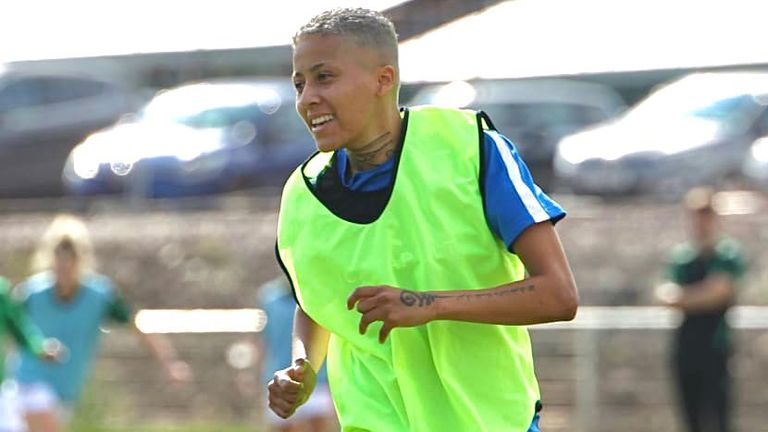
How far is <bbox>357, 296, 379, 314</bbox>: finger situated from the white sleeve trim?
507mm

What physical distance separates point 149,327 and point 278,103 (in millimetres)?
6180

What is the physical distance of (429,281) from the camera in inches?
184

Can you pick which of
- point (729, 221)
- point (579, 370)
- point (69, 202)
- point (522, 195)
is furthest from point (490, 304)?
point (69, 202)

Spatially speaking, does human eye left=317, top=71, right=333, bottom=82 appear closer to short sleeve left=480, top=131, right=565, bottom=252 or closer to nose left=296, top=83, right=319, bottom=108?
nose left=296, top=83, right=319, bottom=108

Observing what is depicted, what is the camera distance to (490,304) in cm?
451

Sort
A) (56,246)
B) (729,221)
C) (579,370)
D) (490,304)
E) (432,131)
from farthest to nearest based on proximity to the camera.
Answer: (729,221)
(579,370)
(56,246)
(432,131)
(490,304)

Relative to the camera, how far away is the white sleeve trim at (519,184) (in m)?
4.60

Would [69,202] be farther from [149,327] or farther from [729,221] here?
[729,221]

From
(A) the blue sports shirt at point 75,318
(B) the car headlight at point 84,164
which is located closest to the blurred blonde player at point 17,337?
(A) the blue sports shirt at point 75,318

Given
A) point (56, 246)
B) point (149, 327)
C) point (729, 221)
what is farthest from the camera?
point (729, 221)

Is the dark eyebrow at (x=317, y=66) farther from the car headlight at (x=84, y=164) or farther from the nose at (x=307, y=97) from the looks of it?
the car headlight at (x=84, y=164)

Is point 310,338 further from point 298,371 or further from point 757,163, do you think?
point 757,163

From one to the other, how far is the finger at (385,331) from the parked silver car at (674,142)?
1404cm

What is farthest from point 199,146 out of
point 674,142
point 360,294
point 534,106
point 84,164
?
point 360,294
